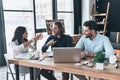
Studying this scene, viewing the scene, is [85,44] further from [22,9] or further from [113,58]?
[22,9]

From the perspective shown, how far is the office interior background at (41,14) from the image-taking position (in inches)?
176

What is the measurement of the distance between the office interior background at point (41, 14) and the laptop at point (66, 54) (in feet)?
8.51

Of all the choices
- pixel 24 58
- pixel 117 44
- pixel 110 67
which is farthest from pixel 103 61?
pixel 117 44

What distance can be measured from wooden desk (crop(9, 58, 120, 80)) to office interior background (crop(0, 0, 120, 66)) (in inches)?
92.9

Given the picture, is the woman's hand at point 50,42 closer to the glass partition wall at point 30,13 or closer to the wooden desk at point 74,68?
the wooden desk at point 74,68

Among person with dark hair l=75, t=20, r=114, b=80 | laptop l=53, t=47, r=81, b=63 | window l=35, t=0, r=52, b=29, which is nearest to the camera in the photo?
laptop l=53, t=47, r=81, b=63

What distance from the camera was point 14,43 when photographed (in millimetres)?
2693

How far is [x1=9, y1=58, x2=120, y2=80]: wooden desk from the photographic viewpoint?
5.75 ft

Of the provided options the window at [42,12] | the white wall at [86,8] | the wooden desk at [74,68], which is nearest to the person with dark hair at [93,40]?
the wooden desk at [74,68]

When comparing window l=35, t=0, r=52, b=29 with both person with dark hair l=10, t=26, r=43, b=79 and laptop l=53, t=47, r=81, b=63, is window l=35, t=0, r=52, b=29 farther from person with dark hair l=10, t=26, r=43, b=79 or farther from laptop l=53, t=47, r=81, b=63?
laptop l=53, t=47, r=81, b=63

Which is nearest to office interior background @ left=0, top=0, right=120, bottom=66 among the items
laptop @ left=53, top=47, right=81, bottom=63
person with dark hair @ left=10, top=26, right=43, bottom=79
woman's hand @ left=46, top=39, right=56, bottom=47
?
person with dark hair @ left=10, top=26, right=43, bottom=79

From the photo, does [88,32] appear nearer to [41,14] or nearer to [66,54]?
[66,54]

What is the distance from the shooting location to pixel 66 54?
206 centimetres

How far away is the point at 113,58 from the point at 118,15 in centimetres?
446
